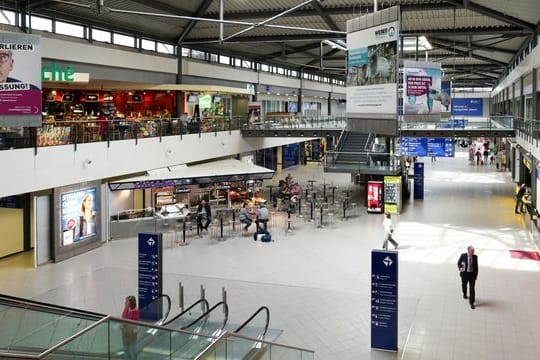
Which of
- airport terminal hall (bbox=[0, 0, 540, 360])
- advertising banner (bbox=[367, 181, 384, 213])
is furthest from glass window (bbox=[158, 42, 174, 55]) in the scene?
advertising banner (bbox=[367, 181, 384, 213])

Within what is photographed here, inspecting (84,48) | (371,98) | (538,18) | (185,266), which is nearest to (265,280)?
(185,266)

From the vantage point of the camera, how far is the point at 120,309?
12.5 meters

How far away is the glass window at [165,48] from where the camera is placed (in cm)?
2854

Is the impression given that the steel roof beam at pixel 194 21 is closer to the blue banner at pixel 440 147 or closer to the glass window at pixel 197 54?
the glass window at pixel 197 54

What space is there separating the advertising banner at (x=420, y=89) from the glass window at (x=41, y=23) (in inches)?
515

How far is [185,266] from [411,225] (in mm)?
10217

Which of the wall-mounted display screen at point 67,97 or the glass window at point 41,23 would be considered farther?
the wall-mounted display screen at point 67,97

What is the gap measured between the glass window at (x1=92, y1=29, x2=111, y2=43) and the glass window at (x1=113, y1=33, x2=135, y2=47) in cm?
45

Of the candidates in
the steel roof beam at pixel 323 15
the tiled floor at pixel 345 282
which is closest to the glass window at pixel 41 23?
the tiled floor at pixel 345 282

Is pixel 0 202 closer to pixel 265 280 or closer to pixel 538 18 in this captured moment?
pixel 265 280

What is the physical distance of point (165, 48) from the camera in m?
29.0

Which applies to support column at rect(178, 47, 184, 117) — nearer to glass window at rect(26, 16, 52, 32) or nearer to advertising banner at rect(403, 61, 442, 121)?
glass window at rect(26, 16, 52, 32)

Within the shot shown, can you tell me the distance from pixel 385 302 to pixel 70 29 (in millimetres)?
17546

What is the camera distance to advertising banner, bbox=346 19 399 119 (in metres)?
9.43
